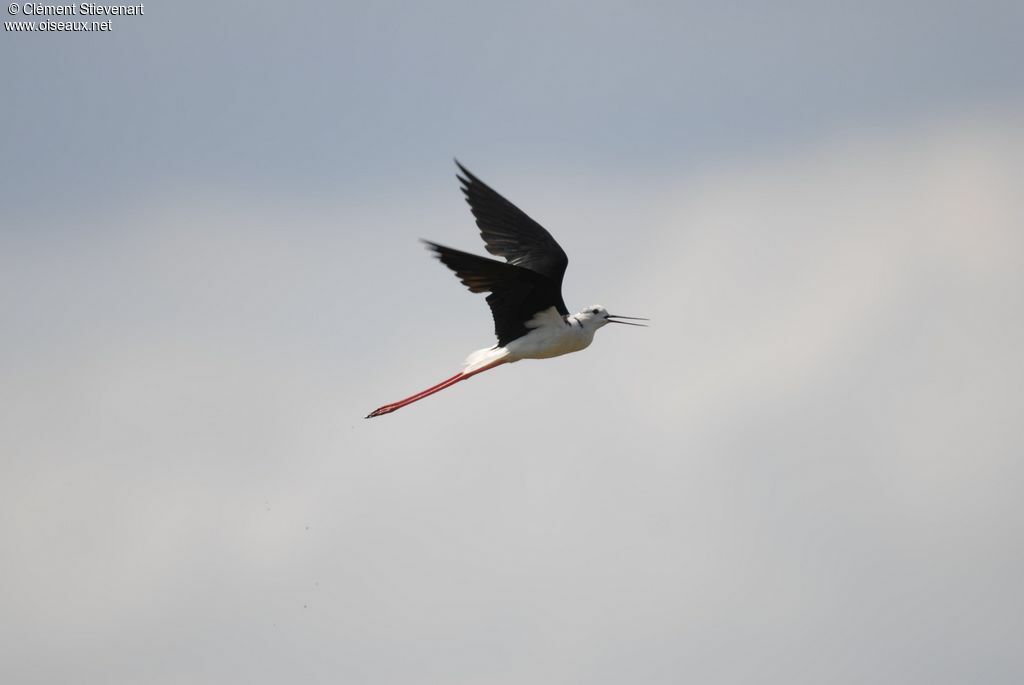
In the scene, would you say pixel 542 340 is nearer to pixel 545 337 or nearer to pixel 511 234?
pixel 545 337

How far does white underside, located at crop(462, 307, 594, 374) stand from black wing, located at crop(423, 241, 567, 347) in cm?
7

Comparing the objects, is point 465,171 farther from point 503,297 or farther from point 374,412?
point 374,412

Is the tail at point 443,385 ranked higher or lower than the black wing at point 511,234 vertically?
lower

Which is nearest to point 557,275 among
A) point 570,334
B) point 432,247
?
point 570,334

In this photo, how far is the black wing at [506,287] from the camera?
33.5 ft

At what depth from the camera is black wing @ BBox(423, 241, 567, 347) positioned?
10203 mm

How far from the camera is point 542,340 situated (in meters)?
11.3

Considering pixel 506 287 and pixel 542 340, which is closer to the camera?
pixel 506 287

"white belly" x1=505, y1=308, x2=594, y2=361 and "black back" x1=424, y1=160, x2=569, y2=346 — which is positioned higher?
"black back" x1=424, y1=160, x2=569, y2=346

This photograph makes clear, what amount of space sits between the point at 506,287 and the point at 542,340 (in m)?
0.69

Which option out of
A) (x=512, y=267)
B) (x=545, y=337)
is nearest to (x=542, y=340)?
(x=545, y=337)

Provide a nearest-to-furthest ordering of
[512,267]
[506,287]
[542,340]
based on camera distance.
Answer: [512,267] < [506,287] < [542,340]

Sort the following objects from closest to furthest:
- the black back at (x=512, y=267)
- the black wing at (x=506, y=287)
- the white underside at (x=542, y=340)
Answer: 1. the black wing at (x=506, y=287)
2. the black back at (x=512, y=267)
3. the white underside at (x=542, y=340)

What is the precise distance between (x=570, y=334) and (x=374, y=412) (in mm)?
1834
